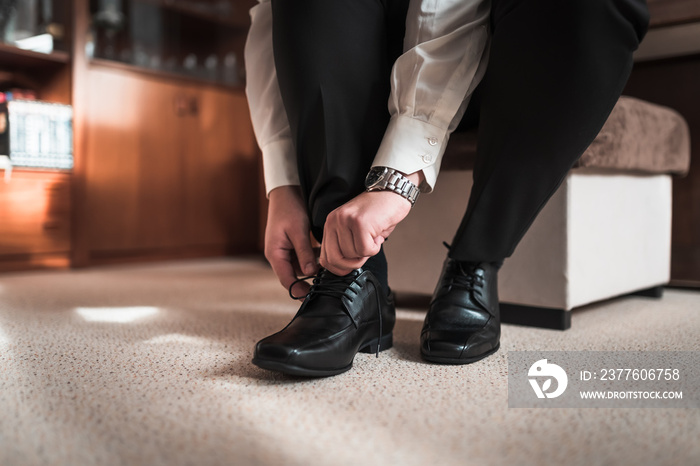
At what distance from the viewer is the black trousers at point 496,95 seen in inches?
26.0

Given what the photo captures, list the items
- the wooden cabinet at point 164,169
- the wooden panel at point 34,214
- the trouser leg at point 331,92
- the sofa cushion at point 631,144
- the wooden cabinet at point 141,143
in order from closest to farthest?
the trouser leg at point 331,92 < the sofa cushion at point 631,144 < the wooden panel at point 34,214 < the wooden cabinet at point 141,143 < the wooden cabinet at point 164,169

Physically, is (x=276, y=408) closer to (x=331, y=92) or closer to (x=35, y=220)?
(x=331, y=92)

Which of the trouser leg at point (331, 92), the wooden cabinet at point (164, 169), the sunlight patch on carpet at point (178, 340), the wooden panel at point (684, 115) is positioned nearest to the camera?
the trouser leg at point (331, 92)

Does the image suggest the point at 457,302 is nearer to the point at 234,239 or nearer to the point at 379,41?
the point at 379,41

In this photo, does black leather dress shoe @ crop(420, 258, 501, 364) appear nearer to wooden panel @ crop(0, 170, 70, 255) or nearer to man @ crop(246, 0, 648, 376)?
man @ crop(246, 0, 648, 376)

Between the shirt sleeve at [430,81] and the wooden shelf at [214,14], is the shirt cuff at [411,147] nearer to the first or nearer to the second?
the shirt sleeve at [430,81]

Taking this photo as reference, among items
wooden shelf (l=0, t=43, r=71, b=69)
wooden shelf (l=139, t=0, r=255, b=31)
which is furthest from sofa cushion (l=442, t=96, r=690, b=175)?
wooden shelf (l=139, t=0, r=255, b=31)

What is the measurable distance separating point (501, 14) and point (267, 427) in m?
0.56

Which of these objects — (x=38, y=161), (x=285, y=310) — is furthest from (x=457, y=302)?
(x=38, y=161)

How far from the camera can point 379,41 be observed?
2.43ft

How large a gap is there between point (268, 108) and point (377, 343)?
370 millimetres

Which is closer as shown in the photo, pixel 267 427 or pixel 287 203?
pixel 267 427

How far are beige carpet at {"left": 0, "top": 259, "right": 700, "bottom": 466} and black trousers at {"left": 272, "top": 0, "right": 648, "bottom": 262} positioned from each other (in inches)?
8.1

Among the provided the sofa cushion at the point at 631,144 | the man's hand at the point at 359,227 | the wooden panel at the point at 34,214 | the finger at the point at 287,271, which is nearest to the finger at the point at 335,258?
the man's hand at the point at 359,227
